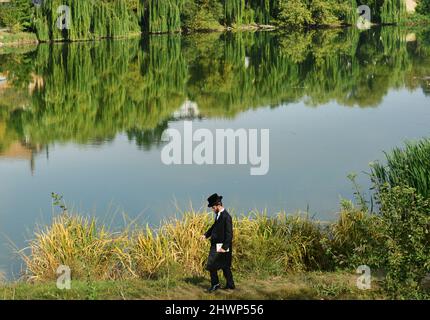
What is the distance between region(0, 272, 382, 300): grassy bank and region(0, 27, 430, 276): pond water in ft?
8.36

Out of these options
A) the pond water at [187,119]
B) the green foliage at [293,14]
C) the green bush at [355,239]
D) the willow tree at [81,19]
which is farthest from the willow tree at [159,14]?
the green bush at [355,239]

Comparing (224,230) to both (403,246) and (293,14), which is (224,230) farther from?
(293,14)

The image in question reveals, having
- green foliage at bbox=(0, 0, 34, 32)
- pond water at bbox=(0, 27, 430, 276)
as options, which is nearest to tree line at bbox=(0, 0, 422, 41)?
green foliage at bbox=(0, 0, 34, 32)

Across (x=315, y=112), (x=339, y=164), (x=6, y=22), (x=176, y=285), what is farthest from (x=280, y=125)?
(x=6, y=22)

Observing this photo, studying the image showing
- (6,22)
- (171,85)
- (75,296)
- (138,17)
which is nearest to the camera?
(75,296)

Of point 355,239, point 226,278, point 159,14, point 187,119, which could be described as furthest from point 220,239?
point 159,14

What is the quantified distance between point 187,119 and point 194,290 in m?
16.2

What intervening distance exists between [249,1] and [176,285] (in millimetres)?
61822

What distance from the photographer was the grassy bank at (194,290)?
8.45 m

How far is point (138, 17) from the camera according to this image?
60281 millimetres

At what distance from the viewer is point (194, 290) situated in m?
8.77
